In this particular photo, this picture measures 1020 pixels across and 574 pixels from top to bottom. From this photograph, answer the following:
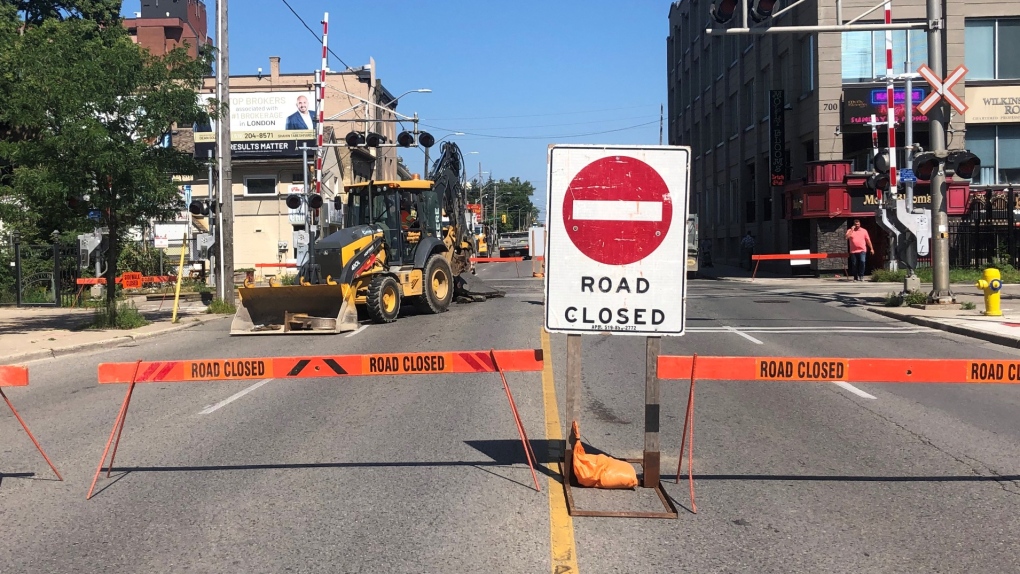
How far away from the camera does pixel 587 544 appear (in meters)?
5.14

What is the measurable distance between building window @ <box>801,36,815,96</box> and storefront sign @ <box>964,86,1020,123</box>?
539 cm

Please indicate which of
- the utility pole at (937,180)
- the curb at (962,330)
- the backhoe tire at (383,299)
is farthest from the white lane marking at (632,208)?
the utility pole at (937,180)

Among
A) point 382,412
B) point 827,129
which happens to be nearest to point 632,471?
point 382,412

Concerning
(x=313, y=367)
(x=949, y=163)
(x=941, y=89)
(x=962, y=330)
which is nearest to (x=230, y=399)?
(x=313, y=367)

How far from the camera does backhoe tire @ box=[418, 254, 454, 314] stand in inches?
795

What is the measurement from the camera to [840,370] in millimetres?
6227

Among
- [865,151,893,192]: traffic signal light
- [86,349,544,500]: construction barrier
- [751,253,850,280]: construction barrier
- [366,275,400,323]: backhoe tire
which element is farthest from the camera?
[751,253,850,280]: construction barrier

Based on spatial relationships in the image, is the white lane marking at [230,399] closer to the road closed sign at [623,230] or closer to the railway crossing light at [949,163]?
the road closed sign at [623,230]

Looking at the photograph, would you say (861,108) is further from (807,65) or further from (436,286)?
(436,286)

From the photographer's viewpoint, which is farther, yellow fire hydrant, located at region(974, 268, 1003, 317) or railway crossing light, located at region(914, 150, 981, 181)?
railway crossing light, located at region(914, 150, 981, 181)

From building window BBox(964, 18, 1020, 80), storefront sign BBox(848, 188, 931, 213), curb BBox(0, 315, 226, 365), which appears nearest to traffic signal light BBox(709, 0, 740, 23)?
curb BBox(0, 315, 226, 365)

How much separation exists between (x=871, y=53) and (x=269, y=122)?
3030 centimetres

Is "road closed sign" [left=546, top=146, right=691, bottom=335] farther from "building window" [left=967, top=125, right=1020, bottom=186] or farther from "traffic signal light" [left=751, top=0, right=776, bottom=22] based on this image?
"building window" [left=967, top=125, right=1020, bottom=186]

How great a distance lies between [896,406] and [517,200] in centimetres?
15736
